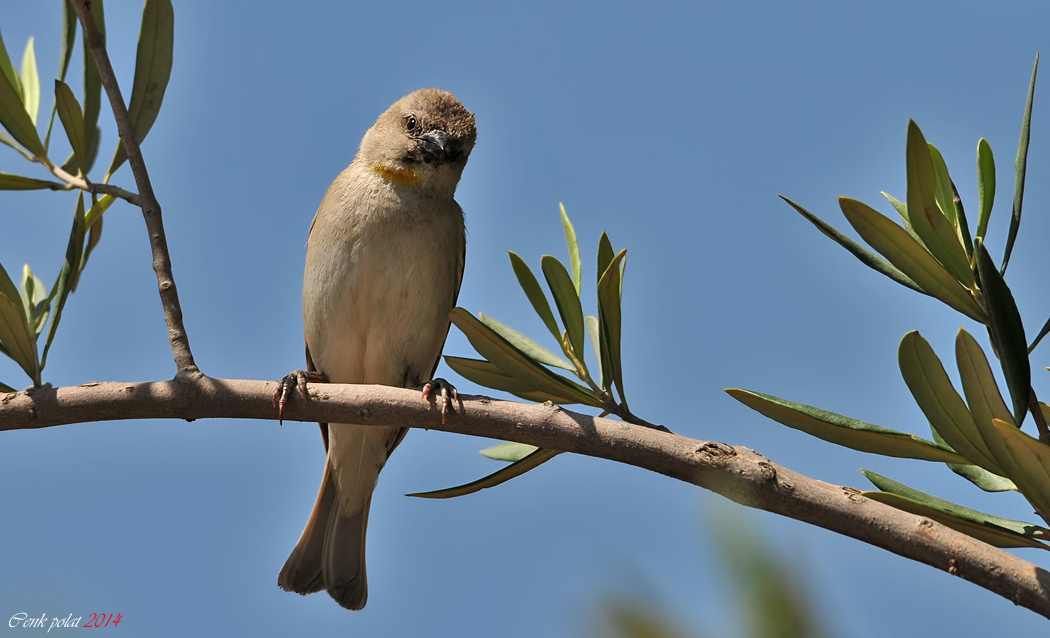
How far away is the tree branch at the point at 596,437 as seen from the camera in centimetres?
216

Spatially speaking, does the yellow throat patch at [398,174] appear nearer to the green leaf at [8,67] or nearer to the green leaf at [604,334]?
the green leaf at [8,67]

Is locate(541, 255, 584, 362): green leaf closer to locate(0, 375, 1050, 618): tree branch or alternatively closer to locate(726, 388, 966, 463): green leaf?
locate(0, 375, 1050, 618): tree branch

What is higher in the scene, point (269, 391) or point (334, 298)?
point (334, 298)

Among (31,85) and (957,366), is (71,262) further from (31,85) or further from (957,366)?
(957,366)

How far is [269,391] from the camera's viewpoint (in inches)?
110

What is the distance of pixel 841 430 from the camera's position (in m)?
2.35

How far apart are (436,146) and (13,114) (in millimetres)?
2976

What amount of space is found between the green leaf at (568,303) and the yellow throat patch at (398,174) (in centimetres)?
308

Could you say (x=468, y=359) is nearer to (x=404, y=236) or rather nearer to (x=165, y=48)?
(x=165, y=48)

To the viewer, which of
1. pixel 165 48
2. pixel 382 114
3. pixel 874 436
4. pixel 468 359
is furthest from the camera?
pixel 382 114

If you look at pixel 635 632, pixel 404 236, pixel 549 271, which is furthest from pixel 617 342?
pixel 404 236

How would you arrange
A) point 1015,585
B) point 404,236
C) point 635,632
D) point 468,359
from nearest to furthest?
point 635,632 → point 1015,585 → point 468,359 → point 404,236

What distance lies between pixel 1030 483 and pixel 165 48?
9.65 feet

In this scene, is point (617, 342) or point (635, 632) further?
point (617, 342)
